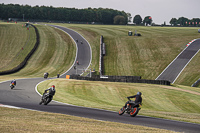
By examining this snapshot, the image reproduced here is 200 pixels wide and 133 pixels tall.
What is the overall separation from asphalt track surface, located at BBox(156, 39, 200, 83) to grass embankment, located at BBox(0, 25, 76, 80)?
24093mm

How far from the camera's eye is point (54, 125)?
14688mm

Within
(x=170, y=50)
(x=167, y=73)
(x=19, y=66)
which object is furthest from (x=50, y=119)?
(x=170, y=50)

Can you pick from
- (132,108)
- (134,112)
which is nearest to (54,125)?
(134,112)

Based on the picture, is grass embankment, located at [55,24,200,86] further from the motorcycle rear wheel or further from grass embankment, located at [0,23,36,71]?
the motorcycle rear wheel

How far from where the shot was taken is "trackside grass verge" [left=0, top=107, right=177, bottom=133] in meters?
13.5

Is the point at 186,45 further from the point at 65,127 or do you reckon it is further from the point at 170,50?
the point at 65,127

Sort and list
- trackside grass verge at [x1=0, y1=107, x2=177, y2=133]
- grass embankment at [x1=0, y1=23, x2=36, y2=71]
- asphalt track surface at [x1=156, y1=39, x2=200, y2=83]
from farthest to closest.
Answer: grass embankment at [x1=0, y1=23, x2=36, y2=71], asphalt track surface at [x1=156, y1=39, x2=200, y2=83], trackside grass verge at [x1=0, y1=107, x2=177, y2=133]

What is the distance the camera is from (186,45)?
271 feet

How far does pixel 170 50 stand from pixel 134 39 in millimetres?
18157

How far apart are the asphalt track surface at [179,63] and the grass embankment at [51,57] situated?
24093mm

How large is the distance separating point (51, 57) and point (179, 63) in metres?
34.5

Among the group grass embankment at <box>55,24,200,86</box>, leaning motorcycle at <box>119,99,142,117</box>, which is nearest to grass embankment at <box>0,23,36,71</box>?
grass embankment at <box>55,24,200,86</box>

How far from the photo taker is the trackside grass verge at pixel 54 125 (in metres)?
13.5

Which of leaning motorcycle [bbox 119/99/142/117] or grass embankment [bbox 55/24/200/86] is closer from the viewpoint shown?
leaning motorcycle [bbox 119/99/142/117]
